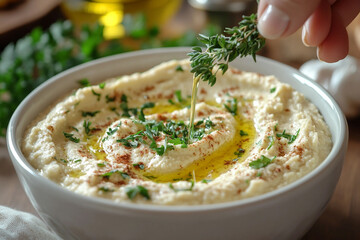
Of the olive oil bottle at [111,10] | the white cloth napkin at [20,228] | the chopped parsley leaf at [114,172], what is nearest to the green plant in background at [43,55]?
the olive oil bottle at [111,10]

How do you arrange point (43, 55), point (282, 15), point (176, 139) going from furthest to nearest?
point (43, 55) → point (176, 139) → point (282, 15)

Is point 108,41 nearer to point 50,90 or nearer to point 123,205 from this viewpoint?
point 50,90

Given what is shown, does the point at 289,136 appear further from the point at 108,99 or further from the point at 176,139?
the point at 108,99

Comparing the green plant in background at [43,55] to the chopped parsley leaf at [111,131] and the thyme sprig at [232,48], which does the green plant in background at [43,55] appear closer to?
the chopped parsley leaf at [111,131]

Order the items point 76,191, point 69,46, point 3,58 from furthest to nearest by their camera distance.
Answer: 1. point 69,46
2. point 3,58
3. point 76,191

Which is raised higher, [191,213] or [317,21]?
[317,21]

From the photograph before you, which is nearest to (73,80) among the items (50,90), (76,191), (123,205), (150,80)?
(50,90)

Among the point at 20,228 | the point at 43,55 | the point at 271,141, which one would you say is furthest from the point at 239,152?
the point at 43,55
